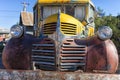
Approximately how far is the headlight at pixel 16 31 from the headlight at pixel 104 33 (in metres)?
1.74

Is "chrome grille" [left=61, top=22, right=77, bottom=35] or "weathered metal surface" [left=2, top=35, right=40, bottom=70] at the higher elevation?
"chrome grille" [left=61, top=22, right=77, bottom=35]

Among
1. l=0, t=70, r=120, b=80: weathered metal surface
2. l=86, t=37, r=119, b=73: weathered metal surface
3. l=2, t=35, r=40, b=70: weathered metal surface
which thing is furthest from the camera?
l=2, t=35, r=40, b=70: weathered metal surface

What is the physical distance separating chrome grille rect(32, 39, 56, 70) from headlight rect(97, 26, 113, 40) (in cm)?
103

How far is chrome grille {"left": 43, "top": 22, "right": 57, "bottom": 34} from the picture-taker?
7465 millimetres

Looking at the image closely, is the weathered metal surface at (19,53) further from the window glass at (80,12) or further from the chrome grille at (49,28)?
the window glass at (80,12)

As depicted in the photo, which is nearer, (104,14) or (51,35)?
(51,35)

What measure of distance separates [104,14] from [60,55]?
29.0 m

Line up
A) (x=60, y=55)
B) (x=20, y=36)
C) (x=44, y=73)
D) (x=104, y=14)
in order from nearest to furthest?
(x=44, y=73) → (x=60, y=55) → (x=20, y=36) → (x=104, y=14)

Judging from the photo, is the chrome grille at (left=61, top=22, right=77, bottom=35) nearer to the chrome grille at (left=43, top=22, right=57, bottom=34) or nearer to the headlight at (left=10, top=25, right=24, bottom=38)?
the chrome grille at (left=43, top=22, right=57, bottom=34)

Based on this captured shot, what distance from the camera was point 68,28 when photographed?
7590 millimetres

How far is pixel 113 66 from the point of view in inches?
289

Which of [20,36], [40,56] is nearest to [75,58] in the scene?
[40,56]

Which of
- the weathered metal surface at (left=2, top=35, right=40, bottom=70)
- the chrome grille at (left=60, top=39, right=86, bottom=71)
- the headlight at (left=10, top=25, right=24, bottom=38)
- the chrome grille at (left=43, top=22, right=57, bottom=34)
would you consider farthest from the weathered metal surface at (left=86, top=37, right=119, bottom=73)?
the headlight at (left=10, top=25, right=24, bottom=38)

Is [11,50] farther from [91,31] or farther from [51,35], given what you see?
[91,31]
